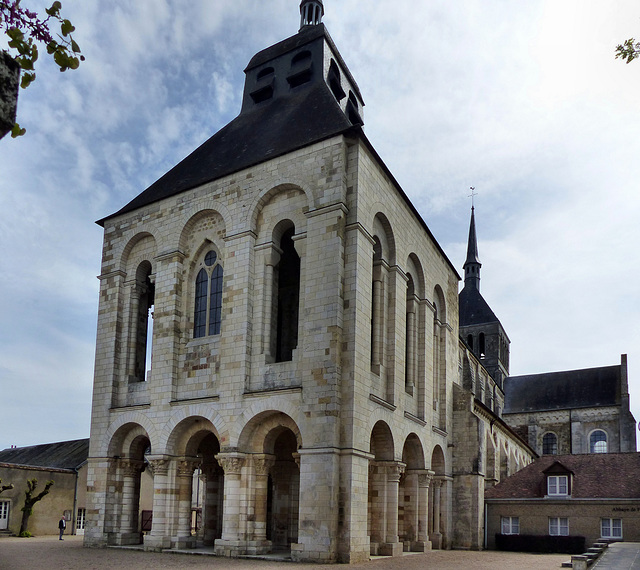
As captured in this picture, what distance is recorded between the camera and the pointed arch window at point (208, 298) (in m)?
21.7

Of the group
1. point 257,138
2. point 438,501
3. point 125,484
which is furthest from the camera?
point 438,501

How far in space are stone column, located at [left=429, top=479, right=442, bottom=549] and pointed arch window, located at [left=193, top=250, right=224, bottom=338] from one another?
35.2ft

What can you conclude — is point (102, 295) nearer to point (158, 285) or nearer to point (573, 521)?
point (158, 285)

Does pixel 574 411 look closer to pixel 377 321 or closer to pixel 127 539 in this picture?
pixel 377 321

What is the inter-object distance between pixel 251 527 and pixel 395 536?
4.58 metres

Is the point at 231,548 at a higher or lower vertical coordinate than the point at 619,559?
lower

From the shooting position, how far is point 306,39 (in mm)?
26969

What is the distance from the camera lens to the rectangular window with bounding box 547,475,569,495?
89.1 feet

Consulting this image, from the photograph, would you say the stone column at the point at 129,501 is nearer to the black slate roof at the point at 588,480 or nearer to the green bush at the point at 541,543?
the green bush at the point at 541,543

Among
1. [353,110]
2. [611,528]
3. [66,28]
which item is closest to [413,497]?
[611,528]

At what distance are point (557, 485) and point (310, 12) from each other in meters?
23.2

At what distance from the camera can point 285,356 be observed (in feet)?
77.2

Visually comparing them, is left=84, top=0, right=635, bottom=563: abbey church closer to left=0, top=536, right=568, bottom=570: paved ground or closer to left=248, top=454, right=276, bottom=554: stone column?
left=248, top=454, right=276, bottom=554: stone column

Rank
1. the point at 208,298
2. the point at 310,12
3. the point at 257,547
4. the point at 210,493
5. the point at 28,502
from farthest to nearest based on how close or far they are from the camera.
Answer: the point at 310,12
the point at 28,502
the point at 210,493
the point at 208,298
the point at 257,547
